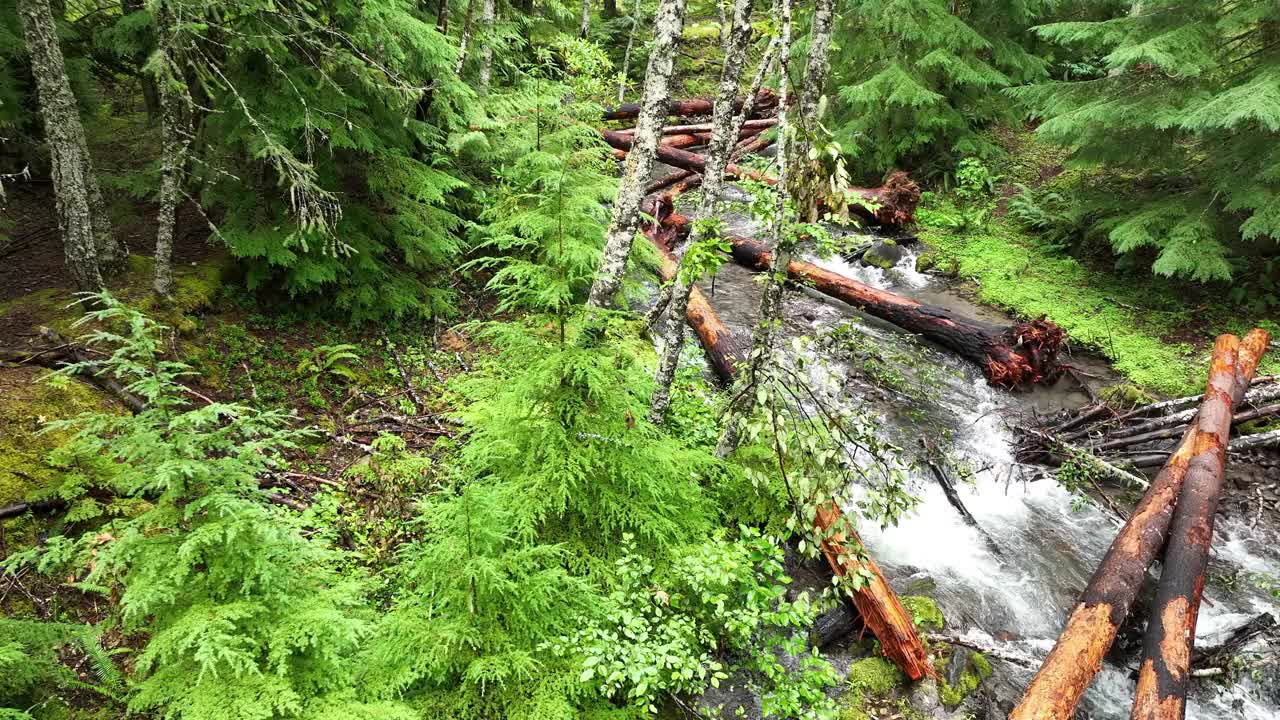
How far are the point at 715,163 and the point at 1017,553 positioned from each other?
583 cm

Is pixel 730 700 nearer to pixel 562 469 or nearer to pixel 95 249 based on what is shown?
pixel 562 469

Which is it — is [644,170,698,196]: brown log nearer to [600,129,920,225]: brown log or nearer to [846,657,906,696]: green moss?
[600,129,920,225]: brown log

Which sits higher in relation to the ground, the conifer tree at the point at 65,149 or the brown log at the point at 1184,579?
the conifer tree at the point at 65,149

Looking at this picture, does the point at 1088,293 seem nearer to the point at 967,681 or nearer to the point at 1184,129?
the point at 1184,129

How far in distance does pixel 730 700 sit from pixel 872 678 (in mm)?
1321

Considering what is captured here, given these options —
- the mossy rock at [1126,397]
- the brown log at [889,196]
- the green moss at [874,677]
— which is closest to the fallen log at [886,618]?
the green moss at [874,677]

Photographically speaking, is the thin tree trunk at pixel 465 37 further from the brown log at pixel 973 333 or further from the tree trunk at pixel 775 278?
the tree trunk at pixel 775 278

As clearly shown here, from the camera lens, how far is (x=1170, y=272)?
977 cm

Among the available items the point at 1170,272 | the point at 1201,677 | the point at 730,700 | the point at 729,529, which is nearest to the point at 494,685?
the point at 730,700

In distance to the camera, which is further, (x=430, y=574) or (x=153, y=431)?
(x=430, y=574)

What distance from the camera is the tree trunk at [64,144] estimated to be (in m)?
5.50

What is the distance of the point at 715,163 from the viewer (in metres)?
5.89

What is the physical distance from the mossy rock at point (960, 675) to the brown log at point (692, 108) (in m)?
15.1

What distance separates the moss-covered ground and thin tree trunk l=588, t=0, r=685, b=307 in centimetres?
870
